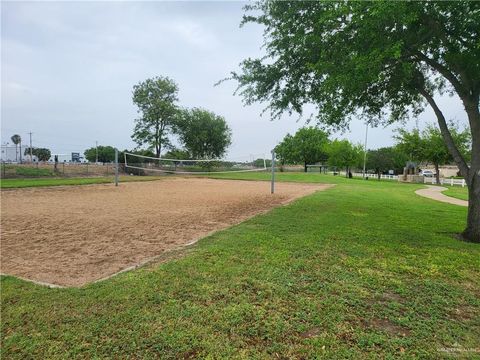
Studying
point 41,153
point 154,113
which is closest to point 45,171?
point 154,113

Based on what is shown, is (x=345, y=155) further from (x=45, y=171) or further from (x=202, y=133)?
(x=45, y=171)

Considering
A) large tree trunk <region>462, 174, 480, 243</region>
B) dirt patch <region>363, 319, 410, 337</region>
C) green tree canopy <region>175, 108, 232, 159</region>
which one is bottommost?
dirt patch <region>363, 319, 410, 337</region>

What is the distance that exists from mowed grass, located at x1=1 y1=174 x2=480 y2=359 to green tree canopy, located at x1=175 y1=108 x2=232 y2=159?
45.7 metres

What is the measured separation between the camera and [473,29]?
5.74 m

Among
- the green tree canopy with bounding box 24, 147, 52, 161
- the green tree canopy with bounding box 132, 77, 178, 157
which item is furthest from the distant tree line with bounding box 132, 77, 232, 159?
the green tree canopy with bounding box 24, 147, 52, 161

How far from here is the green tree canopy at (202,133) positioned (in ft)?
162

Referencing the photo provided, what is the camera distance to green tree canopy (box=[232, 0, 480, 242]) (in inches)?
208

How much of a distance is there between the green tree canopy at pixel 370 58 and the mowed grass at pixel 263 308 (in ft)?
9.74

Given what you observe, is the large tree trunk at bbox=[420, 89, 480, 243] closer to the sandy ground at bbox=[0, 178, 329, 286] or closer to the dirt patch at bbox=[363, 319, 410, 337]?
the dirt patch at bbox=[363, 319, 410, 337]

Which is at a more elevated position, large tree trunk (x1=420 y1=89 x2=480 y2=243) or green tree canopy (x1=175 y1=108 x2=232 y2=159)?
green tree canopy (x1=175 y1=108 x2=232 y2=159)

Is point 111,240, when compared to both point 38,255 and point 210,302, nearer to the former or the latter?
point 38,255

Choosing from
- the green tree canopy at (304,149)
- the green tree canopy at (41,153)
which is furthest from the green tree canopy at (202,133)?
the green tree canopy at (41,153)

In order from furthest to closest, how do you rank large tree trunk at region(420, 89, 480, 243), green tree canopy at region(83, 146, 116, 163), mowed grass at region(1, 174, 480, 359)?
green tree canopy at region(83, 146, 116, 163) < large tree trunk at region(420, 89, 480, 243) < mowed grass at region(1, 174, 480, 359)

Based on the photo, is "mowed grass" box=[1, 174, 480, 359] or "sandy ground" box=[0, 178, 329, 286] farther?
"sandy ground" box=[0, 178, 329, 286]
